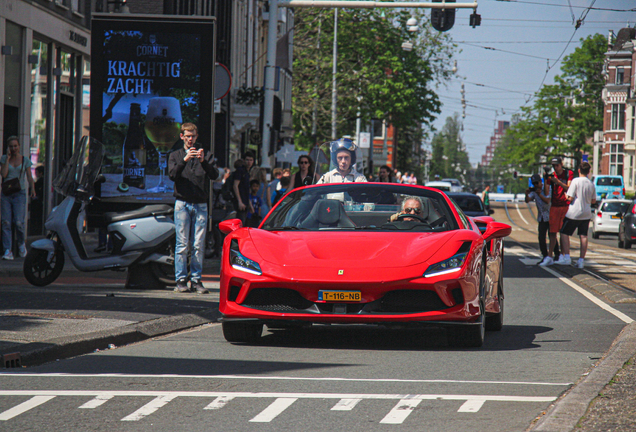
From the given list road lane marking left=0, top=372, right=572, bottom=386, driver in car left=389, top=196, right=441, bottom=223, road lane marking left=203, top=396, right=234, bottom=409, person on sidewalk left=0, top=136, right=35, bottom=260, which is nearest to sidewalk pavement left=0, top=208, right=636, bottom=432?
road lane marking left=0, top=372, right=572, bottom=386

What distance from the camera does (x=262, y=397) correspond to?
580 cm

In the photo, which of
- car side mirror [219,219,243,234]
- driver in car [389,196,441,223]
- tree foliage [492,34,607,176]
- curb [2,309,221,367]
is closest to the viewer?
curb [2,309,221,367]

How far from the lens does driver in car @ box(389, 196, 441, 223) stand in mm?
8773

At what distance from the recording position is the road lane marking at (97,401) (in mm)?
5491

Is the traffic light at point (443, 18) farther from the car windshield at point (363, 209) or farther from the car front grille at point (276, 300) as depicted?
the car front grille at point (276, 300)

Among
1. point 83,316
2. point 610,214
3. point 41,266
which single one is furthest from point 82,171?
point 610,214

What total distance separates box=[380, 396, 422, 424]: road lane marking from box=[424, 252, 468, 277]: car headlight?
1.94m

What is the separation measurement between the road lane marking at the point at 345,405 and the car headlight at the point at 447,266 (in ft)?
6.83

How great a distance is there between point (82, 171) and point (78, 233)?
729mm

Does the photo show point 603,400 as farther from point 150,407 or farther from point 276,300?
point 276,300

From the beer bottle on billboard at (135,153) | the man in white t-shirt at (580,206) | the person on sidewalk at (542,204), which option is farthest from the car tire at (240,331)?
the person on sidewalk at (542,204)

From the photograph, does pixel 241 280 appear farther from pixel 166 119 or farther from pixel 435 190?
pixel 166 119

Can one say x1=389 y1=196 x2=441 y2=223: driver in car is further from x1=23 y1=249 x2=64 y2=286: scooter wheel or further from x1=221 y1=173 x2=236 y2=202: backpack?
x1=221 y1=173 x2=236 y2=202: backpack

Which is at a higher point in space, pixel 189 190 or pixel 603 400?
pixel 189 190
